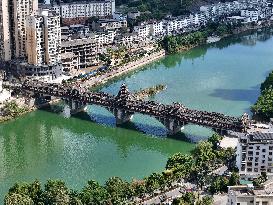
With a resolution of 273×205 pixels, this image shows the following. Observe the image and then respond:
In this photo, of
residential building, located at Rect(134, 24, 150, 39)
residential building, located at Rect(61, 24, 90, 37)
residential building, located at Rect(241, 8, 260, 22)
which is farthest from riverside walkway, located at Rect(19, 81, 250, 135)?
residential building, located at Rect(241, 8, 260, 22)

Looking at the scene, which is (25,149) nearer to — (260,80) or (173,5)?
(260,80)

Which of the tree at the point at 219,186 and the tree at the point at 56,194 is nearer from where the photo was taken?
the tree at the point at 56,194

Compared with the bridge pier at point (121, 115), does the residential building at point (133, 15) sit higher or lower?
higher

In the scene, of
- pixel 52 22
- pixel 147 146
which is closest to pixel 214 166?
pixel 147 146

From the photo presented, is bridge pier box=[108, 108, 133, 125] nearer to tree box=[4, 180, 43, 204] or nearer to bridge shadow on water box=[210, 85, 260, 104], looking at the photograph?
bridge shadow on water box=[210, 85, 260, 104]

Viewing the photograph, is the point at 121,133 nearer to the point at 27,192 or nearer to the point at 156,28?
the point at 27,192

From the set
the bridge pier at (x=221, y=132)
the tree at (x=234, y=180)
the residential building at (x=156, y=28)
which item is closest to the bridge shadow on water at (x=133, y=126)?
the bridge pier at (x=221, y=132)

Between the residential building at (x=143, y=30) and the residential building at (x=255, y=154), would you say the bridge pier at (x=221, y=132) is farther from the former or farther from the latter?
the residential building at (x=143, y=30)
